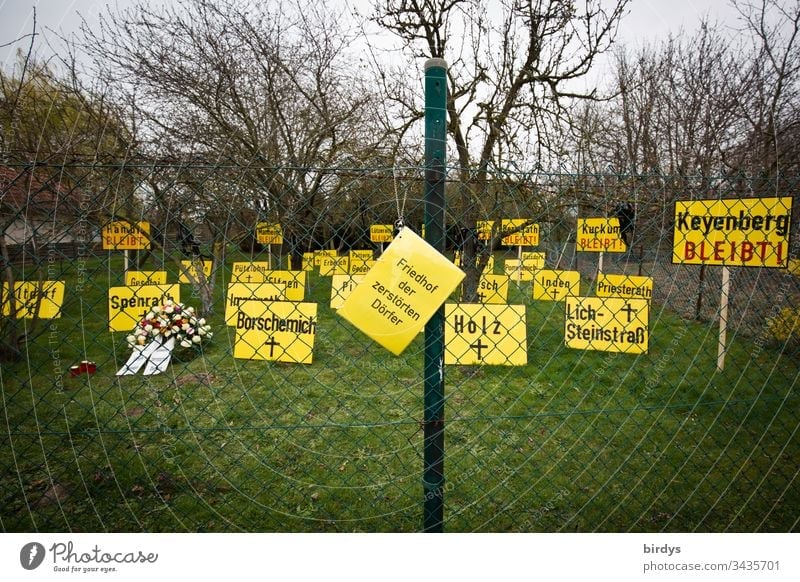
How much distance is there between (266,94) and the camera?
320 inches

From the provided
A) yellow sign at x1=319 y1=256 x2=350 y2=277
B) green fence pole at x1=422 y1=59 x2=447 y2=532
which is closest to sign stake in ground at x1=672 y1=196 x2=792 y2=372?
green fence pole at x1=422 y1=59 x2=447 y2=532

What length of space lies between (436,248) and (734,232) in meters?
2.05

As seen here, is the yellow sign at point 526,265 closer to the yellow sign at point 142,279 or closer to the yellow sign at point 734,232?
the yellow sign at point 734,232

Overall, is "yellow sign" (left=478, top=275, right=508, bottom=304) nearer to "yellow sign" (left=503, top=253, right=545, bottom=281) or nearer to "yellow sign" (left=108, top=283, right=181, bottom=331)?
"yellow sign" (left=503, top=253, right=545, bottom=281)

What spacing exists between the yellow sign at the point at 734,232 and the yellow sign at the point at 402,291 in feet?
6.18

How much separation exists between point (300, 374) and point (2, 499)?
97.4 inches

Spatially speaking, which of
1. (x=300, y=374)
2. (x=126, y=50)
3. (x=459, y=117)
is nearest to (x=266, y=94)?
(x=126, y=50)

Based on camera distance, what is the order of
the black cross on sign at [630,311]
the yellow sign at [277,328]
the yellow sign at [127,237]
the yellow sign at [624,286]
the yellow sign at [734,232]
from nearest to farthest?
the yellow sign at [127,237]
the yellow sign at [734,232]
the yellow sign at [277,328]
the black cross on sign at [630,311]
the yellow sign at [624,286]

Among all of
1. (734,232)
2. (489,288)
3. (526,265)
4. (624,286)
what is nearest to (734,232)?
(734,232)

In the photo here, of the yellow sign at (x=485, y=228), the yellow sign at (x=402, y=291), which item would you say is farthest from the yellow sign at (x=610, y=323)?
the yellow sign at (x=402, y=291)

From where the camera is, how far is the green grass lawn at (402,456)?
7.82 feet

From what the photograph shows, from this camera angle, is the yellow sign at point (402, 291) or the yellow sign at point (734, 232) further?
the yellow sign at point (734, 232)

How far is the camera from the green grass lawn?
238 centimetres
